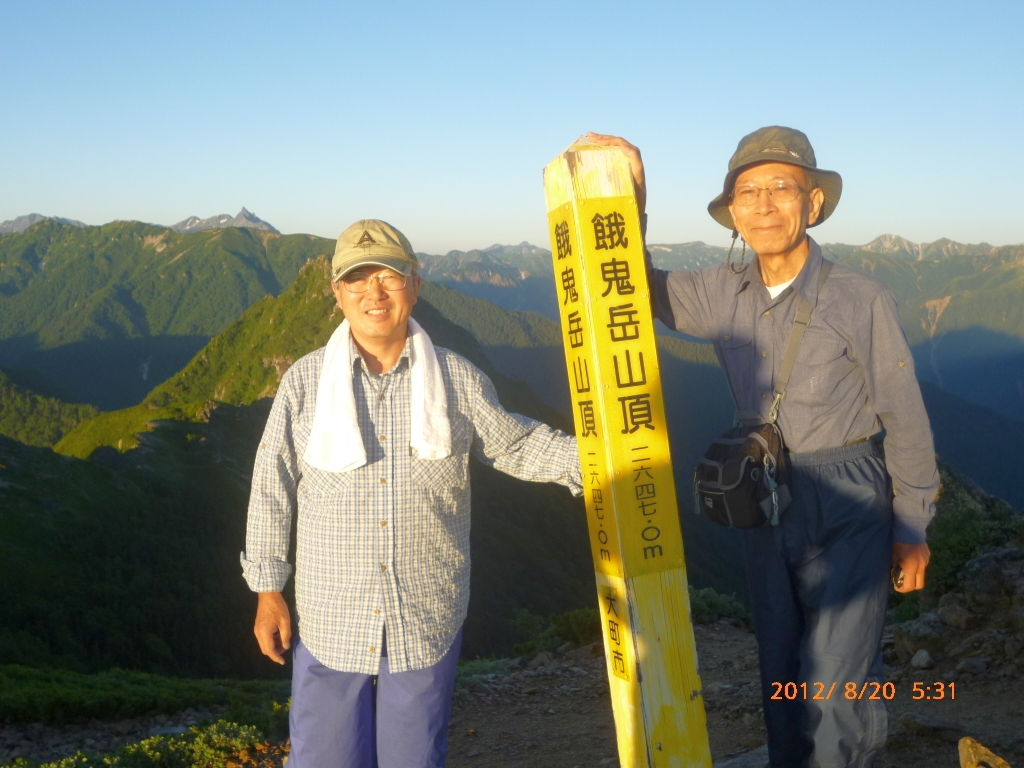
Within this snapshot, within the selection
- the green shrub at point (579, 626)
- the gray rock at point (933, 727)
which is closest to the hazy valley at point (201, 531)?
the green shrub at point (579, 626)

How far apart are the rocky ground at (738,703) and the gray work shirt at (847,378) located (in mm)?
2112

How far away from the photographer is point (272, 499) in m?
3.33

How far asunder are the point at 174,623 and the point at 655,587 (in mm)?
41565

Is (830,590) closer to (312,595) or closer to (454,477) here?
(454,477)

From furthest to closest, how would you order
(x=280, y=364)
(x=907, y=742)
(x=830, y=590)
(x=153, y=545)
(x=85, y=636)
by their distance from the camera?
(x=280, y=364), (x=153, y=545), (x=85, y=636), (x=907, y=742), (x=830, y=590)

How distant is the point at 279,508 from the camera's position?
335 cm

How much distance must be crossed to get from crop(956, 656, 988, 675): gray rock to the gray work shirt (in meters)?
3.54

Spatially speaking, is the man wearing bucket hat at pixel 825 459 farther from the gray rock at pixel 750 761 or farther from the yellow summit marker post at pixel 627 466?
the gray rock at pixel 750 761

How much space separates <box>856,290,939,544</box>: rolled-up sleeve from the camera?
→ 312cm

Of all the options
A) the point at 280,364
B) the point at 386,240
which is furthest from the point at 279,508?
the point at 280,364

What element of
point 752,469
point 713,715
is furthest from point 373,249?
point 713,715

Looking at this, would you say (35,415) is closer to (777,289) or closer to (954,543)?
(954,543)

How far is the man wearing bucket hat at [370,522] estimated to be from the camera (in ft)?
10.3

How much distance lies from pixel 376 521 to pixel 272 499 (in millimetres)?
476
